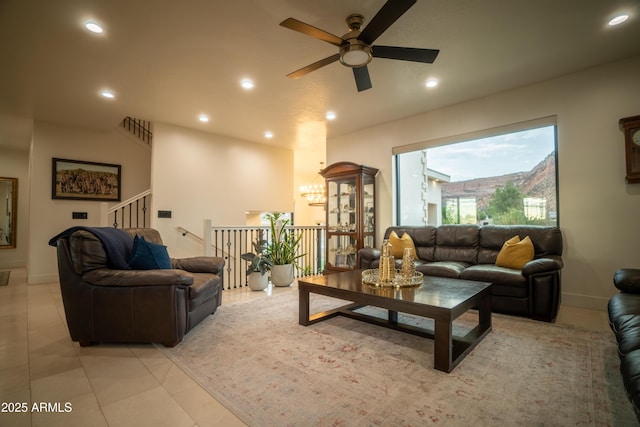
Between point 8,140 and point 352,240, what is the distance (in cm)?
730

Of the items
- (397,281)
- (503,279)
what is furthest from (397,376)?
(503,279)

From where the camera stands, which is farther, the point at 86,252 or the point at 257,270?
the point at 257,270

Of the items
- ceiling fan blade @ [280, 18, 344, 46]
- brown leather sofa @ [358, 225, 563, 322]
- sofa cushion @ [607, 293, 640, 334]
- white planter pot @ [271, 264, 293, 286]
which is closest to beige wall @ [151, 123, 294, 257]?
white planter pot @ [271, 264, 293, 286]

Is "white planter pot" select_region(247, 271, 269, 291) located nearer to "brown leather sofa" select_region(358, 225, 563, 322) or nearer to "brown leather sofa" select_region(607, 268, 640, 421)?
"brown leather sofa" select_region(358, 225, 563, 322)

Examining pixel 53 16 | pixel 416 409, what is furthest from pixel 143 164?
pixel 416 409

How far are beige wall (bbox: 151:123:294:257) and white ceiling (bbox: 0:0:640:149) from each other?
2.92ft

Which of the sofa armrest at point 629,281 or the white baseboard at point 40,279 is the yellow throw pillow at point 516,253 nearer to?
the sofa armrest at point 629,281

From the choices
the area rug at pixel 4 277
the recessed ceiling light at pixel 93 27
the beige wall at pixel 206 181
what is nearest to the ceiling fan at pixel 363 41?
the recessed ceiling light at pixel 93 27

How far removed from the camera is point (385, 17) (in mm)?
2037

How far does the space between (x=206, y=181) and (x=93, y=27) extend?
130 inches

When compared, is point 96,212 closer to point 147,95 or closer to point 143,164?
point 143,164

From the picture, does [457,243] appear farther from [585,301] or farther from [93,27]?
[93,27]

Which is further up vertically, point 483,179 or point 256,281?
point 483,179

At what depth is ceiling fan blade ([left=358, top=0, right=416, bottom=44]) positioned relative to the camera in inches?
74.7
